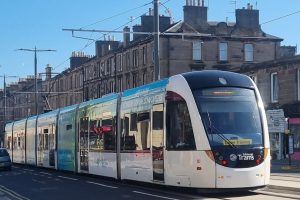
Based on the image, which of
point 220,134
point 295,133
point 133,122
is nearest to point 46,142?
point 133,122

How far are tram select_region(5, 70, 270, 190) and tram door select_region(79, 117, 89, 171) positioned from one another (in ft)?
13.0

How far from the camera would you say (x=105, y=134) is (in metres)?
23.2

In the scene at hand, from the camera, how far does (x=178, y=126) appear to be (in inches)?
661

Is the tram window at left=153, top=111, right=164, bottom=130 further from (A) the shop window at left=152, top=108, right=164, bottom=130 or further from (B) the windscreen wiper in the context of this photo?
(B) the windscreen wiper

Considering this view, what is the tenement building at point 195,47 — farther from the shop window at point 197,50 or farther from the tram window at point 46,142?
the tram window at point 46,142

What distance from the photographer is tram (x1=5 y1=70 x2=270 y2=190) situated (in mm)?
15539

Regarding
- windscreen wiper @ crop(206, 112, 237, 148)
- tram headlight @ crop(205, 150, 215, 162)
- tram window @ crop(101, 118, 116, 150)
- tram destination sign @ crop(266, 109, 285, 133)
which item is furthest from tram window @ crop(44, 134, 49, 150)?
tram headlight @ crop(205, 150, 215, 162)

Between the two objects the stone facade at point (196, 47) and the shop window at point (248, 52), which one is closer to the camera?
the stone facade at point (196, 47)

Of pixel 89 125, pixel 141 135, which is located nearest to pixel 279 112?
pixel 89 125

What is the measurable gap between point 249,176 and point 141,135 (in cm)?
478

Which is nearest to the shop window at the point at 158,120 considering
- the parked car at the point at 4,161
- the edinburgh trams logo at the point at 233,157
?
the edinburgh trams logo at the point at 233,157

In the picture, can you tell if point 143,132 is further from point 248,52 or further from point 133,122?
point 248,52

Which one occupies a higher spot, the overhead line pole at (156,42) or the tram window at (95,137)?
the overhead line pole at (156,42)

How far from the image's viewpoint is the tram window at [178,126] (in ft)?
53.3
